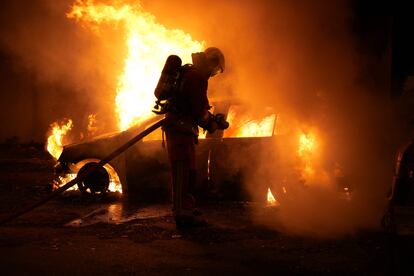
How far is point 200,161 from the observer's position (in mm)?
7422

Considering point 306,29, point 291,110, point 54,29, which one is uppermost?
point 54,29

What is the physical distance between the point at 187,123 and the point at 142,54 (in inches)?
145

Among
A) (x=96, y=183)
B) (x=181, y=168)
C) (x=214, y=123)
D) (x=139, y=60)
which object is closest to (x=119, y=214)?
(x=96, y=183)

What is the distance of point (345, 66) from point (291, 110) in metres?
1.03

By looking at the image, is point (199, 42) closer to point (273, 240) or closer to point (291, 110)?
point (291, 110)

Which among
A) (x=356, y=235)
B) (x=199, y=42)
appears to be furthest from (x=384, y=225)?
(x=199, y=42)

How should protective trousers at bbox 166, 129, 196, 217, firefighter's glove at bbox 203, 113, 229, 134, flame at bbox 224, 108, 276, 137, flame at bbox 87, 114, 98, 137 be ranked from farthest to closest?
flame at bbox 87, 114, 98, 137 < flame at bbox 224, 108, 276, 137 < firefighter's glove at bbox 203, 113, 229, 134 < protective trousers at bbox 166, 129, 196, 217

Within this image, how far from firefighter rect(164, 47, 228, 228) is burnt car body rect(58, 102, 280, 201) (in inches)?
38.7

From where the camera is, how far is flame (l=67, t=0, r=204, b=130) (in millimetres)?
9047

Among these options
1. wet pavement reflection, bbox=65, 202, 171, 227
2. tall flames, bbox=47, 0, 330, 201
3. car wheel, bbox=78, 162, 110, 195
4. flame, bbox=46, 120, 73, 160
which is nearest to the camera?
wet pavement reflection, bbox=65, 202, 171, 227

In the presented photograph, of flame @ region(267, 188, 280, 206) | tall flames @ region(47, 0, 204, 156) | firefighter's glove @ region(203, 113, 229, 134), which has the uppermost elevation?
tall flames @ region(47, 0, 204, 156)

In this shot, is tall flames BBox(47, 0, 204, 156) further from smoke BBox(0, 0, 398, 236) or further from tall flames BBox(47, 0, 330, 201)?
smoke BBox(0, 0, 398, 236)

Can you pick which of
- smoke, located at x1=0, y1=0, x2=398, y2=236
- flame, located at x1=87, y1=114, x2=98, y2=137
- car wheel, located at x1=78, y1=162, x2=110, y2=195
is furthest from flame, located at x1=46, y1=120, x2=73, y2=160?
car wheel, located at x1=78, y1=162, x2=110, y2=195

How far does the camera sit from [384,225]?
5656 mm
